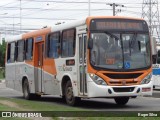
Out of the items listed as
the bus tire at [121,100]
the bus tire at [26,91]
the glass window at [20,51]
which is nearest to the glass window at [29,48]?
the glass window at [20,51]

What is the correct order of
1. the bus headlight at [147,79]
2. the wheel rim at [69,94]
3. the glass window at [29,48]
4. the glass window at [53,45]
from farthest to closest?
the glass window at [29,48], the glass window at [53,45], the wheel rim at [69,94], the bus headlight at [147,79]


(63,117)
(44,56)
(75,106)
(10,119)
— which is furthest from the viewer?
(44,56)

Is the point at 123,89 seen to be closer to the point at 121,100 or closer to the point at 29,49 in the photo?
the point at 121,100

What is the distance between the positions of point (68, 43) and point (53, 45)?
61.1 inches

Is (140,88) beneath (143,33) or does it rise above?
beneath

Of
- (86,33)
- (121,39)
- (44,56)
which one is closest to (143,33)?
(121,39)

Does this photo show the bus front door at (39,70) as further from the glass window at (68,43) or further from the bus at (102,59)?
the glass window at (68,43)

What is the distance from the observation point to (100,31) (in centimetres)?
1662

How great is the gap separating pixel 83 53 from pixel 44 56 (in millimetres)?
3907

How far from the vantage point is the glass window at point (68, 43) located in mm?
17653

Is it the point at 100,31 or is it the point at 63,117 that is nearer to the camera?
the point at 63,117

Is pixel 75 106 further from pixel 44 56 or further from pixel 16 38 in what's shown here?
pixel 16 38

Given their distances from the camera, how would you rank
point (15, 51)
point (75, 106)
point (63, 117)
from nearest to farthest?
point (63, 117) < point (75, 106) < point (15, 51)

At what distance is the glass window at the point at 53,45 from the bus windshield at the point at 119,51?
2762 mm
